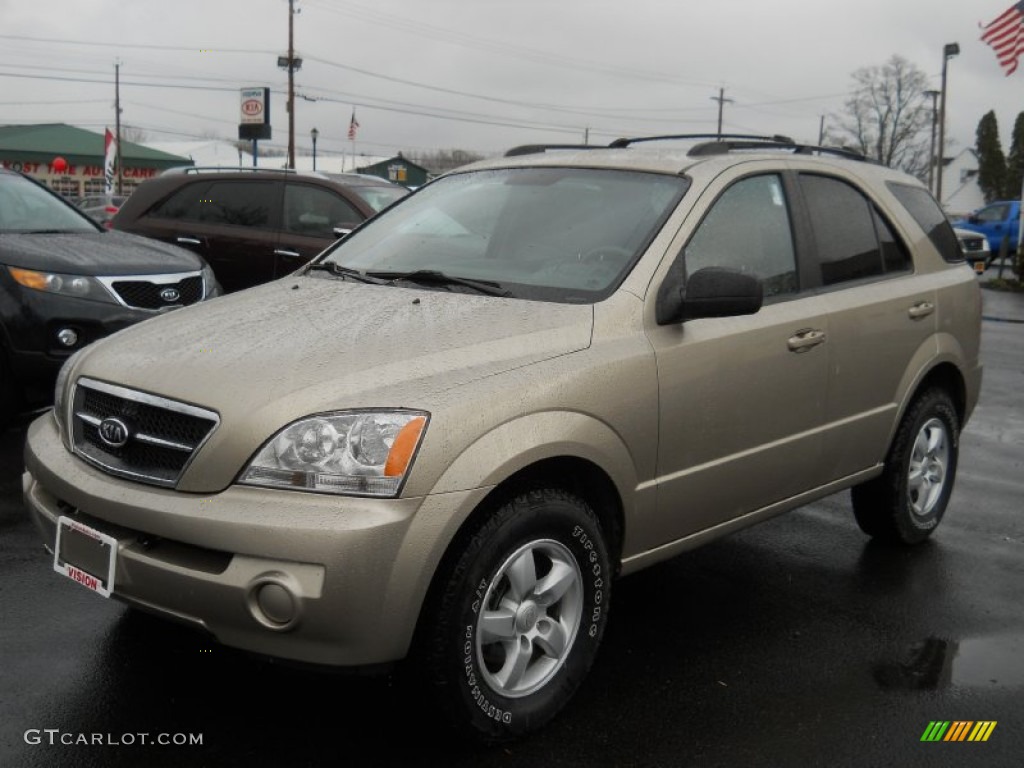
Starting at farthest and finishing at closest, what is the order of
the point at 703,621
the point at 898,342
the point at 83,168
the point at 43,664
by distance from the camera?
the point at 83,168
the point at 898,342
the point at 703,621
the point at 43,664

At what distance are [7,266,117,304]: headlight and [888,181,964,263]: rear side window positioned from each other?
448 cm

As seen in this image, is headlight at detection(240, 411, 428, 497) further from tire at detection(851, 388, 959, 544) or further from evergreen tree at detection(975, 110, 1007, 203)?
evergreen tree at detection(975, 110, 1007, 203)

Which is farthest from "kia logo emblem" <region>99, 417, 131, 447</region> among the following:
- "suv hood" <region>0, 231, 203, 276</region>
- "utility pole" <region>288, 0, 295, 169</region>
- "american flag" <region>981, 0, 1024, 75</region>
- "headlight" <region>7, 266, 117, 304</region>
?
"utility pole" <region>288, 0, 295, 169</region>

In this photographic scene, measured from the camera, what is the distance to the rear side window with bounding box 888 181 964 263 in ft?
16.7

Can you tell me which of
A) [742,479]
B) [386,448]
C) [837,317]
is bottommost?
[742,479]

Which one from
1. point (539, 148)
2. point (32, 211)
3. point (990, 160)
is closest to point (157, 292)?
point (32, 211)

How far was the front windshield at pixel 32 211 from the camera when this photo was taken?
23.2 ft

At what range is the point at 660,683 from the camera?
3.57 metres

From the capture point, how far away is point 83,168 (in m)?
57.7

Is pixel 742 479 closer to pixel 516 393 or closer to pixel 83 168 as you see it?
pixel 516 393

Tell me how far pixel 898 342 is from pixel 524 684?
8.10 ft

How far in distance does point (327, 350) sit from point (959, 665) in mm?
2508

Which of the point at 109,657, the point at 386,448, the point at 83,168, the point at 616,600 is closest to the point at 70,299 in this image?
the point at 109,657

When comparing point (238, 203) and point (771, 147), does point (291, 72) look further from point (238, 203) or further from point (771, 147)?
point (771, 147)
